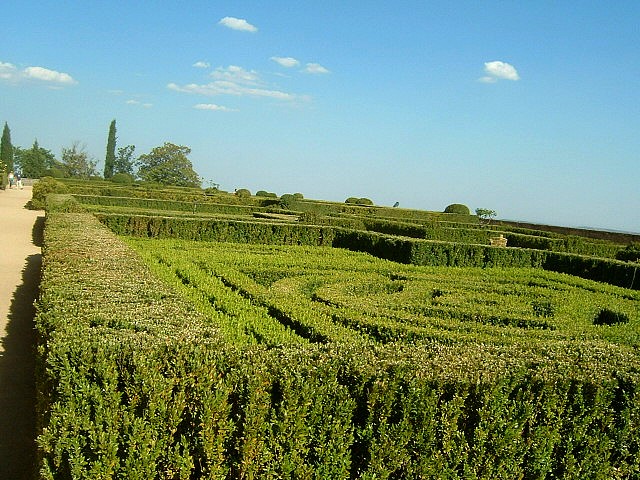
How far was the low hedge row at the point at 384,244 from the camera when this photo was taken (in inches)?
571

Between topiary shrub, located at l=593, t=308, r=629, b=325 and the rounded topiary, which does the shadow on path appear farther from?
the rounded topiary

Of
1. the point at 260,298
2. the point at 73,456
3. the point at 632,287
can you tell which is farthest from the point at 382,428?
the point at 632,287

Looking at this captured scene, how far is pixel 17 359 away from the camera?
677 centimetres

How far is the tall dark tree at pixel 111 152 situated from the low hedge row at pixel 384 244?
6108cm

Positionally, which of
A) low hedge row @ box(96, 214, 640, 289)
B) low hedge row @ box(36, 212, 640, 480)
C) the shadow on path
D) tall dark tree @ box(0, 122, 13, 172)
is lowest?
the shadow on path

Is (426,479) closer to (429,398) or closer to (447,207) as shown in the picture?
(429,398)

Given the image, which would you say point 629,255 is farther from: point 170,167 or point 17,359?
point 170,167

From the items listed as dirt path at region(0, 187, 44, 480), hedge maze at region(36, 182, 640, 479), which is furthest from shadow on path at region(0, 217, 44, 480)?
hedge maze at region(36, 182, 640, 479)

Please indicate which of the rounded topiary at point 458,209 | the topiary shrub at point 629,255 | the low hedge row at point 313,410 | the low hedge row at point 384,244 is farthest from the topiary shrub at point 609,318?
the rounded topiary at point 458,209

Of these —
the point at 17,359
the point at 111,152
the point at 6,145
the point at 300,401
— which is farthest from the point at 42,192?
the point at 111,152

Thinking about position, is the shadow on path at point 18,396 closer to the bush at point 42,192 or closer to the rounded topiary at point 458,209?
the bush at point 42,192

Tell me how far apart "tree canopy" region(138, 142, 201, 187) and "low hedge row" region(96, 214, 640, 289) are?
188 ft

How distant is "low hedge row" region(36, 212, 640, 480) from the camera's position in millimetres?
3568

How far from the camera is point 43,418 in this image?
4.08 m
